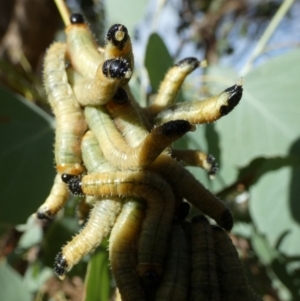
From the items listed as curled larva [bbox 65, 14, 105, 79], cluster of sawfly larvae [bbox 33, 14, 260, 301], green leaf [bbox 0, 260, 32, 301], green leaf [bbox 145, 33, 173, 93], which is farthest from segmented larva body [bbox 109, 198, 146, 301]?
green leaf [bbox 145, 33, 173, 93]

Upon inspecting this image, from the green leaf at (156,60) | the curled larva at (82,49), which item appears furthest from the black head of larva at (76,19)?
the green leaf at (156,60)

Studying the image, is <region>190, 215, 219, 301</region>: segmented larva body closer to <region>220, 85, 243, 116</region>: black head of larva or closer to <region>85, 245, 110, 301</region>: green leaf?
<region>220, 85, 243, 116</region>: black head of larva

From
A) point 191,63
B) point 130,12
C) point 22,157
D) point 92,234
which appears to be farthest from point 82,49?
point 130,12

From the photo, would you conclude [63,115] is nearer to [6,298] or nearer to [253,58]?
[6,298]

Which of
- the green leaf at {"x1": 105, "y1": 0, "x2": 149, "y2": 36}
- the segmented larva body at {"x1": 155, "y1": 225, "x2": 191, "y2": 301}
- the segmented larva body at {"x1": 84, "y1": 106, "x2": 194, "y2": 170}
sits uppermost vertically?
the green leaf at {"x1": 105, "y1": 0, "x2": 149, "y2": 36}

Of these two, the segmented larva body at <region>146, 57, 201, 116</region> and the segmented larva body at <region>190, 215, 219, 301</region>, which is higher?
the segmented larva body at <region>146, 57, 201, 116</region>

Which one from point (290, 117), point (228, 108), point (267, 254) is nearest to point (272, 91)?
point (290, 117)
